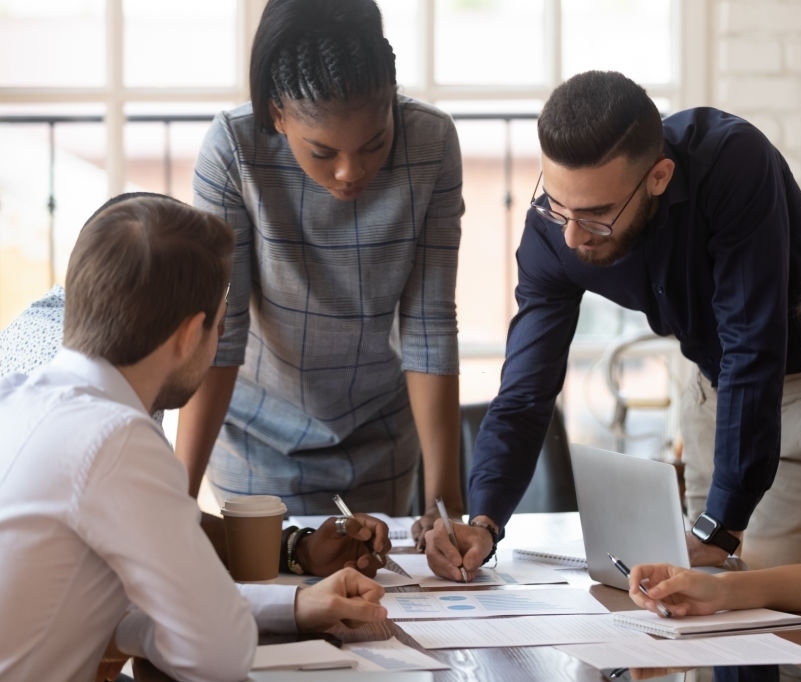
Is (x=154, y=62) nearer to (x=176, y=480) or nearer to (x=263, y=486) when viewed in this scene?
(x=263, y=486)

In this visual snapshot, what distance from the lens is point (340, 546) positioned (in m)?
1.55

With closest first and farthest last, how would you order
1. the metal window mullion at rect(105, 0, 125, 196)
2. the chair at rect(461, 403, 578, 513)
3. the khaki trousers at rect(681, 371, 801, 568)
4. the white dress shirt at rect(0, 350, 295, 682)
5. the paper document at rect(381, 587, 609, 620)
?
the white dress shirt at rect(0, 350, 295, 682) < the paper document at rect(381, 587, 609, 620) < the khaki trousers at rect(681, 371, 801, 568) < the chair at rect(461, 403, 578, 513) < the metal window mullion at rect(105, 0, 125, 196)

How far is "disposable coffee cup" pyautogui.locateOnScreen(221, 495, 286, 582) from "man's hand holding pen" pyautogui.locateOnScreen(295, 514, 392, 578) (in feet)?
0.17

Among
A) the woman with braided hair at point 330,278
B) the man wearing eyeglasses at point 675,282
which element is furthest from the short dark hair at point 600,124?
the woman with braided hair at point 330,278

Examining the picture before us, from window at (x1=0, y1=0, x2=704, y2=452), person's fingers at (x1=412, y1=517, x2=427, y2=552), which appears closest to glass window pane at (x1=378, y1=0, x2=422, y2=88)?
window at (x1=0, y1=0, x2=704, y2=452)

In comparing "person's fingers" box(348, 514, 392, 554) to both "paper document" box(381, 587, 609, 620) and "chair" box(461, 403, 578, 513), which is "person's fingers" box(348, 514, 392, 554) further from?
"chair" box(461, 403, 578, 513)

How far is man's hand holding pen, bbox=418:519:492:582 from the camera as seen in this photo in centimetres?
154

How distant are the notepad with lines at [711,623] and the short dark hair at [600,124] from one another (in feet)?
2.17

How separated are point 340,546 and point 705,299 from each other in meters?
0.72

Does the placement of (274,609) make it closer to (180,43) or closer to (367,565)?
(367,565)

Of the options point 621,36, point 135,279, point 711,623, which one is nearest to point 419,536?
point 711,623

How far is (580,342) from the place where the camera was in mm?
3484

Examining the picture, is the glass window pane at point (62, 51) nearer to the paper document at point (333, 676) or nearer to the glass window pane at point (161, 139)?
the glass window pane at point (161, 139)

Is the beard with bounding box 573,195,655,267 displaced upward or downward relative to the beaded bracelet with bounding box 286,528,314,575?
upward
